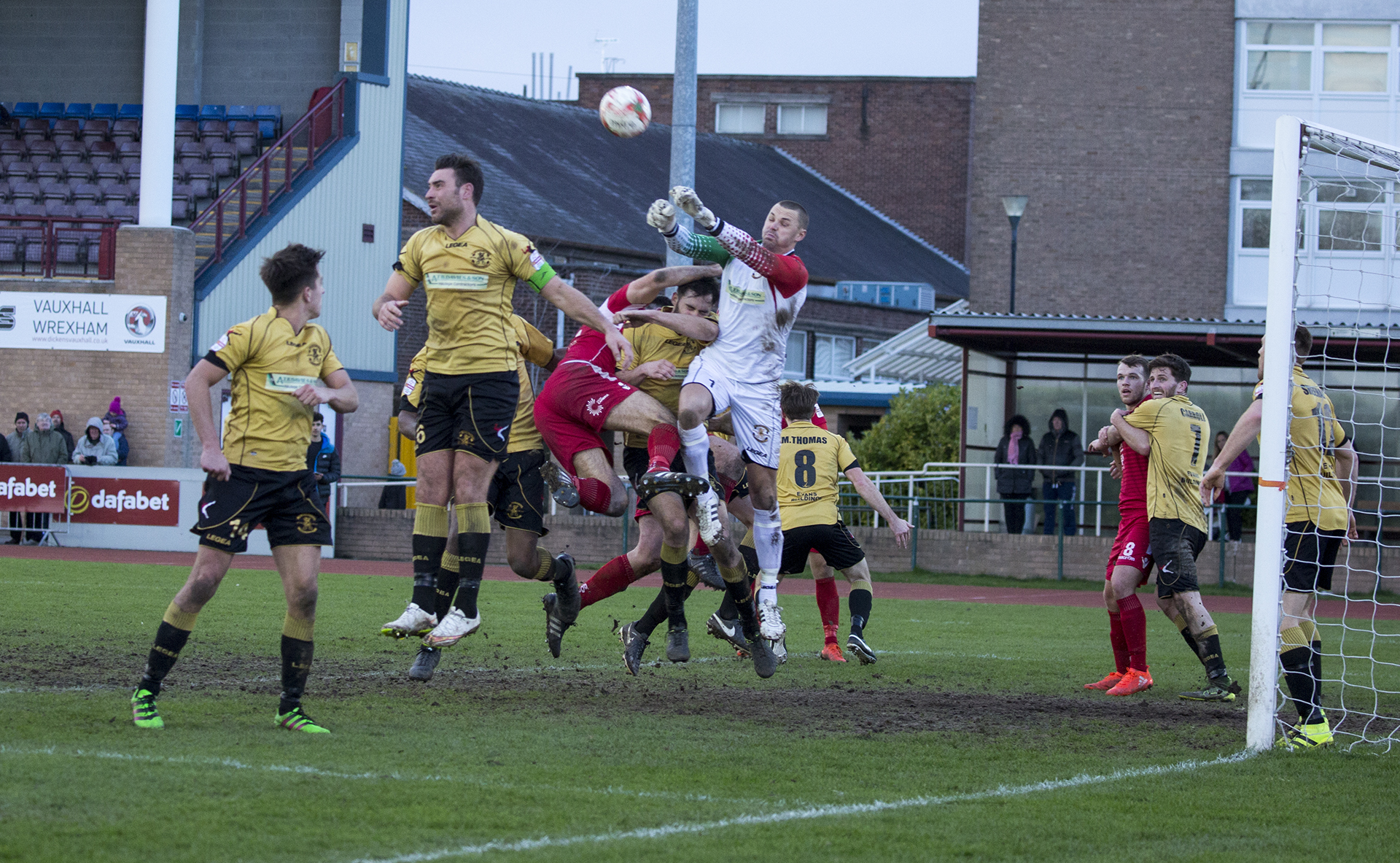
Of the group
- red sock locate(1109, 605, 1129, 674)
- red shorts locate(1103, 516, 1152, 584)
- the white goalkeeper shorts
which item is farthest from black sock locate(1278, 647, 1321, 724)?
the white goalkeeper shorts

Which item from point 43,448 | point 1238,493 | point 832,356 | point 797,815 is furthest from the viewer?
point 832,356

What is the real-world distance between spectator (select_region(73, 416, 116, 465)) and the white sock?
58.1 ft

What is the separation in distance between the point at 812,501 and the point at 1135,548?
93.5 inches

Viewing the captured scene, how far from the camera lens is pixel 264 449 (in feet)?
22.5

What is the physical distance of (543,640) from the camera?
38.5ft

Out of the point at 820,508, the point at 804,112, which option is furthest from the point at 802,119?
the point at 820,508

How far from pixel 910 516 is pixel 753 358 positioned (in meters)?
13.9

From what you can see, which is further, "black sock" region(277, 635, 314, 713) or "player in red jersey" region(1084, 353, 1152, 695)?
"player in red jersey" region(1084, 353, 1152, 695)

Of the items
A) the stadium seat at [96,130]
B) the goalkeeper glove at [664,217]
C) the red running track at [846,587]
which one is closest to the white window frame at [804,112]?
the stadium seat at [96,130]

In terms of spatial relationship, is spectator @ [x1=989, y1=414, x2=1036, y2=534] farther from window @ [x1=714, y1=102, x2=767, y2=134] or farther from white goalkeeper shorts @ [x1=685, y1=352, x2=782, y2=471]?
window @ [x1=714, y1=102, x2=767, y2=134]

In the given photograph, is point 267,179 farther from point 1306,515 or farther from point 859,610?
point 1306,515

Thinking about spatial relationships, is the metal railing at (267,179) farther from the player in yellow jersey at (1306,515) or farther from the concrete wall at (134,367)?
the player in yellow jersey at (1306,515)

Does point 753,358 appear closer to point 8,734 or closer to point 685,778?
point 685,778

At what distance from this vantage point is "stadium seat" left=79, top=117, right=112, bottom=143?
29.9m
